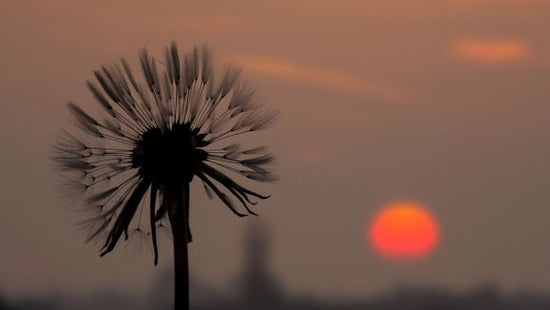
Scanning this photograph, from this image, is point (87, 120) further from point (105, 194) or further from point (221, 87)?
point (221, 87)

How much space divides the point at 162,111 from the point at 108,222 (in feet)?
13.9

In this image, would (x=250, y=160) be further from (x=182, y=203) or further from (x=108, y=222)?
(x=108, y=222)

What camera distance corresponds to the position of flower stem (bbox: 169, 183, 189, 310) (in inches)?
1166

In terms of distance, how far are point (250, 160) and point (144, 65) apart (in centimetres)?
501

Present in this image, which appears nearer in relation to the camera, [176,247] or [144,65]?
[176,247]

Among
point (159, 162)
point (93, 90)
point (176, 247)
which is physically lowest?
point (176, 247)

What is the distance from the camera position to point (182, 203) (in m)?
30.6

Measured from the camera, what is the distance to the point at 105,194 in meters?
31.8

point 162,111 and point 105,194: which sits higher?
point 162,111

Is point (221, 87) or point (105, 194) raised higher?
point (221, 87)

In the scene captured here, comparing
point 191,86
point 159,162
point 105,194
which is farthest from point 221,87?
point 105,194

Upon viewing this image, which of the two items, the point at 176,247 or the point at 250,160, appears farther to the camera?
the point at 250,160

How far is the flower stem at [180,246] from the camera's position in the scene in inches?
1166

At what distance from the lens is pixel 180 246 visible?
30078 millimetres
